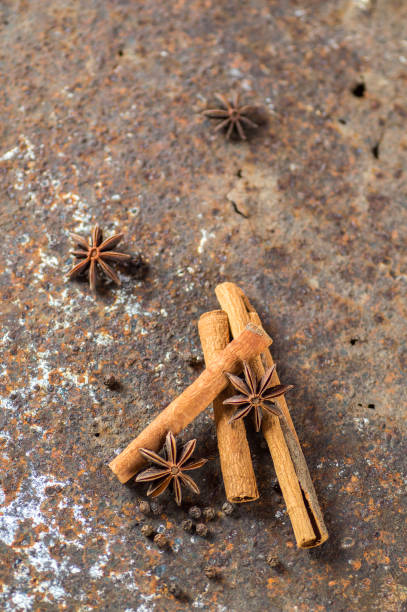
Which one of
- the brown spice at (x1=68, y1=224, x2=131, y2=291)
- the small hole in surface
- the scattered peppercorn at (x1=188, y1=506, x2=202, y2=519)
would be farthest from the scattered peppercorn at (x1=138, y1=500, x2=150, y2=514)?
the small hole in surface

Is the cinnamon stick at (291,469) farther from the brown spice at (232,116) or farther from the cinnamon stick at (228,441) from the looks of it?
the brown spice at (232,116)

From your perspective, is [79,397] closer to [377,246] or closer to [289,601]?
[289,601]

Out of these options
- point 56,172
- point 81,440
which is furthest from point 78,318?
point 56,172

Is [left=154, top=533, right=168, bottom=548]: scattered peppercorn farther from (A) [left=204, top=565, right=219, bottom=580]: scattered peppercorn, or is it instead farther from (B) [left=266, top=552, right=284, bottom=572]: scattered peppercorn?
(B) [left=266, top=552, right=284, bottom=572]: scattered peppercorn

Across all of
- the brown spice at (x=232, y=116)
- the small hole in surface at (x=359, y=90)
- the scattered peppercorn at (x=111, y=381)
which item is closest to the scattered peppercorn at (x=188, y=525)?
the scattered peppercorn at (x=111, y=381)

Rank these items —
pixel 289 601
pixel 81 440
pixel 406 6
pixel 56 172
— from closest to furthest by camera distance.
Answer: pixel 289 601 < pixel 81 440 < pixel 56 172 < pixel 406 6
